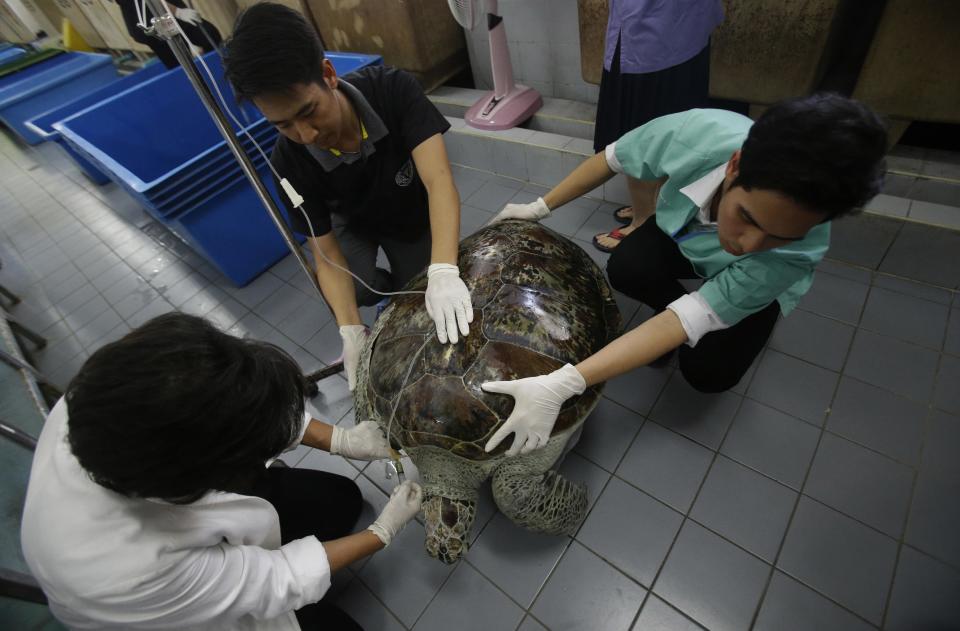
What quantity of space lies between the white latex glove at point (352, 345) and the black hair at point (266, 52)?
0.75 metres

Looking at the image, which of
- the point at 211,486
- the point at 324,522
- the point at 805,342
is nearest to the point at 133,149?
the point at 324,522

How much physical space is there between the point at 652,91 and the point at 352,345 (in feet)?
4.79

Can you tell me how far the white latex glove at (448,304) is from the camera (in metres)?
1.09

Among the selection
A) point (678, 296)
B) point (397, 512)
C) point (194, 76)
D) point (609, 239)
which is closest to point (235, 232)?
point (194, 76)

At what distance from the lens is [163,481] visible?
591mm

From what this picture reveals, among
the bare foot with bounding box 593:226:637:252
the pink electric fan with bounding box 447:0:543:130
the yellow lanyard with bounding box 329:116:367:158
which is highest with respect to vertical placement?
the yellow lanyard with bounding box 329:116:367:158

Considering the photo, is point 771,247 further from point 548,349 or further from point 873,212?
point 873,212

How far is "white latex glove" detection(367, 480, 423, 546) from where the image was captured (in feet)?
3.66

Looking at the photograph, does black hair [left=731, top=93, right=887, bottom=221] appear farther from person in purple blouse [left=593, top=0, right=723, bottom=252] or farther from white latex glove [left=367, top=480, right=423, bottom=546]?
white latex glove [left=367, top=480, right=423, bottom=546]

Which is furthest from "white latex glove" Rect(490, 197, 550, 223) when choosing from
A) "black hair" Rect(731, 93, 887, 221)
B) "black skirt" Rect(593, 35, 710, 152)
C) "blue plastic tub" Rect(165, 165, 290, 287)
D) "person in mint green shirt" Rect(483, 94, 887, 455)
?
"blue plastic tub" Rect(165, 165, 290, 287)

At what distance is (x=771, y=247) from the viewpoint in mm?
876

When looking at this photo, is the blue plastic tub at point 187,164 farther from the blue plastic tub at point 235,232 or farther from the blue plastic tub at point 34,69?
the blue plastic tub at point 34,69

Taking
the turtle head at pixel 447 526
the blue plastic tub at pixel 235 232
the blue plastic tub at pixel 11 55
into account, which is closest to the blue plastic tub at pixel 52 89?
the blue plastic tub at pixel 11 55

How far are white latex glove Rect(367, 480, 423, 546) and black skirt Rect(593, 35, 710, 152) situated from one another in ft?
5.28
